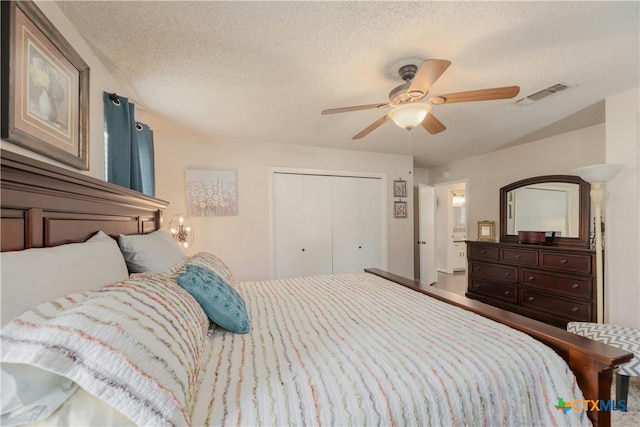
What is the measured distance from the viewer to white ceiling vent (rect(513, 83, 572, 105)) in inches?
84.6

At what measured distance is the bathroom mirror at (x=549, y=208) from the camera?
3115 millimetres

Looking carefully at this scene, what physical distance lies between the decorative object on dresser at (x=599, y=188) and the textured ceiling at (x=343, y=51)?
2.14 ft

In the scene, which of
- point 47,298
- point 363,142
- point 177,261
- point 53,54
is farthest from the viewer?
point 363,142

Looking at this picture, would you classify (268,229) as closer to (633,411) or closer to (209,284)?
(209,284)

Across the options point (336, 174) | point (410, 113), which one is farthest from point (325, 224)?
point (410, 113)

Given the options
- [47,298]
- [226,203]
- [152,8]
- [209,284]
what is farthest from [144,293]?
[226,203]

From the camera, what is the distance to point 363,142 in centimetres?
376

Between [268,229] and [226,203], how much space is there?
0.66 metres

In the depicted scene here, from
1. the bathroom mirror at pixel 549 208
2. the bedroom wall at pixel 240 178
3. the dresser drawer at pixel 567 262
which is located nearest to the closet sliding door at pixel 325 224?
Result: the bedroom wall at pixel 240 178

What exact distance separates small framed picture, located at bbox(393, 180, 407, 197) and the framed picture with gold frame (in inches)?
50.3

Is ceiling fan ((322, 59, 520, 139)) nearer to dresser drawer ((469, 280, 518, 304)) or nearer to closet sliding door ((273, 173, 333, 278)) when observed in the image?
closet sliding door ((273, 173, 333, 278))

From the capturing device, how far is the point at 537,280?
3121mm

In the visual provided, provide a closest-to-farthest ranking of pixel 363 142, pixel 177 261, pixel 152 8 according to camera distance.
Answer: pixel 152 8
pixel 177 261
pixel 363 142

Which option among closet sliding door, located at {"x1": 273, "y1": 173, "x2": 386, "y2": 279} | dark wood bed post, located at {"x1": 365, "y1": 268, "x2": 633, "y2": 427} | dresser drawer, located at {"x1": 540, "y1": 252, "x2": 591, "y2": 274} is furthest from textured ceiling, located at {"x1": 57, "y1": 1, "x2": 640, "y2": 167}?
dark wood bed post, located at {"x1": 365, "y1": 268, "x2": 633, "y2": 427}
